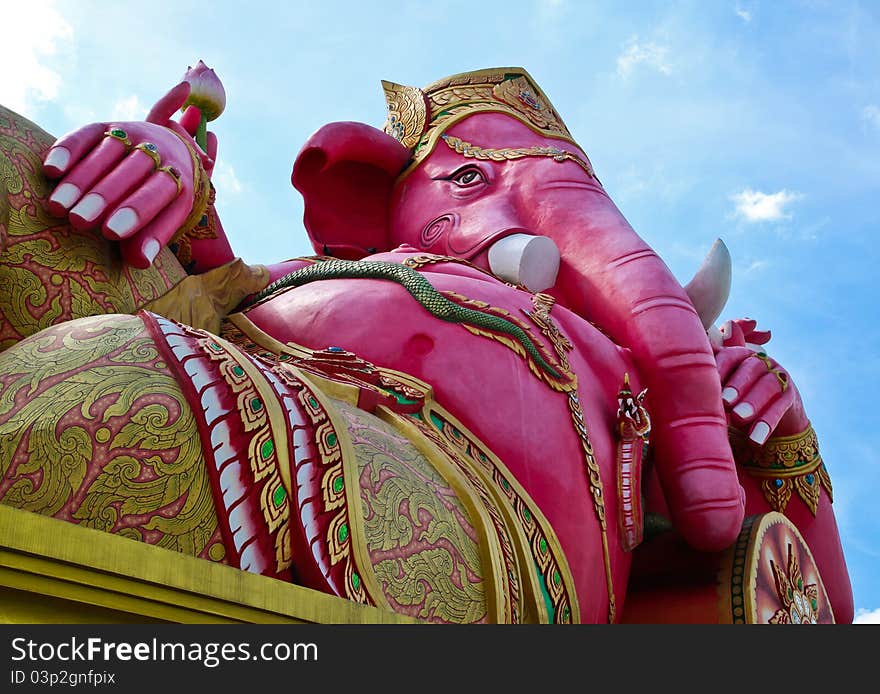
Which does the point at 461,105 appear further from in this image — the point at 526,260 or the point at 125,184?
the point at 125,184

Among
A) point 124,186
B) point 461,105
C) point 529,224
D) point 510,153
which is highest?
point 461,105

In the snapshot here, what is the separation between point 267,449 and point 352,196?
2.17 metres

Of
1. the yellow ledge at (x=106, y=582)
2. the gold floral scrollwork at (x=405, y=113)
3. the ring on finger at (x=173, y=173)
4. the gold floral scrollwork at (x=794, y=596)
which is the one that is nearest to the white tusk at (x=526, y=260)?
the gold floral scrollwork at (x=405, y=113)

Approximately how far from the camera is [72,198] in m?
2.07

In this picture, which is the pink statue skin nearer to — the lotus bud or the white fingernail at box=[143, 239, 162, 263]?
the white fingernail at box=[143, 239, 162, 263]

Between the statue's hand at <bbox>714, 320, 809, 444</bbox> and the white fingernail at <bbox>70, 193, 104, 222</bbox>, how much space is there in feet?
6.28

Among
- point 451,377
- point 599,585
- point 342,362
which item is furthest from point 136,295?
point 599,585

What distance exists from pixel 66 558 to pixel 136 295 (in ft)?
4.39

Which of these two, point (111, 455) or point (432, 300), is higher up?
point (432, 300)

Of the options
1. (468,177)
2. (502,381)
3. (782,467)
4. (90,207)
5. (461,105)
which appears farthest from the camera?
(461,105)

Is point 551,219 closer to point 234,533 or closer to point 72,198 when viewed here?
point 72,198

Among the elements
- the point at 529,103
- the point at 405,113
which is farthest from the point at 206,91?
the point at 529,103

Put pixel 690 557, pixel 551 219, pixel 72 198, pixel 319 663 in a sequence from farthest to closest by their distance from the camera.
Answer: pixel 551 219 < pixel 690 557 < pixel 72 198 < pixel 319 663

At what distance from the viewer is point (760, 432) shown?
3270 millimetres
